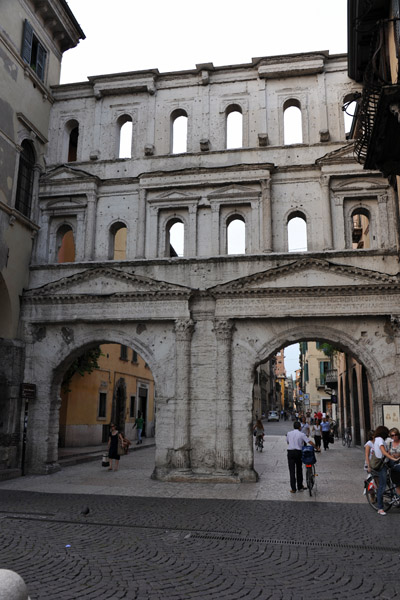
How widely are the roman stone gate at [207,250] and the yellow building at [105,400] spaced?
6.95 m

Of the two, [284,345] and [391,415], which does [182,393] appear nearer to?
[284,345]

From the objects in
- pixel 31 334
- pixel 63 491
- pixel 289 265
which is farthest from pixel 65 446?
pixel 289 265

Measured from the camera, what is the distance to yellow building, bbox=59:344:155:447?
24.5 meters

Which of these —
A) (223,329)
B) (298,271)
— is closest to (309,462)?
(223,329)

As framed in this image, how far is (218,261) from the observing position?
1712 centimetres

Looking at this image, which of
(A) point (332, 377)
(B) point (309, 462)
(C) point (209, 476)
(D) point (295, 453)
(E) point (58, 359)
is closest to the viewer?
(B) point (309, 462)

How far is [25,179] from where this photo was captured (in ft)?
61.8

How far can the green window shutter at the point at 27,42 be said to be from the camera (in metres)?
18.3

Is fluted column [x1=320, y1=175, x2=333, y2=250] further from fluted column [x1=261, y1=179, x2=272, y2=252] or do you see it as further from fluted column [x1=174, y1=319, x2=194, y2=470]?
fluted column [x1=174, y1=319, x2=194, y2=470]

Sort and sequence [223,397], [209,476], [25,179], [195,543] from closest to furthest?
[195,543]
[209,476]
[223,397]
[25,179]

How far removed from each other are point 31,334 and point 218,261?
6787 mm

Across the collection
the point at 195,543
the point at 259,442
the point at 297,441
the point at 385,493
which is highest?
the point at 297,441

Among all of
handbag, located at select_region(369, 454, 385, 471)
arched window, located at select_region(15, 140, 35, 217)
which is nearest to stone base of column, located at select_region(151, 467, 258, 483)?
handbag, located at select_region(369, 454, 385, 471)

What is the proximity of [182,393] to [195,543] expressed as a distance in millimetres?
7795
